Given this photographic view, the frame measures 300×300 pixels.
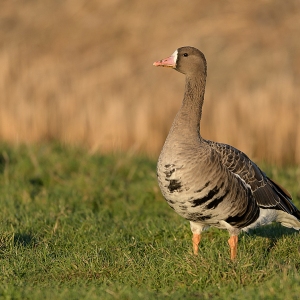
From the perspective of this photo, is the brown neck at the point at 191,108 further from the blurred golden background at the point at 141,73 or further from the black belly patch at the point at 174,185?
the blurred golden background at the point at 141,73

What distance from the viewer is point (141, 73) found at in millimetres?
14672

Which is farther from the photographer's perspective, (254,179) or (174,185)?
(254,179)

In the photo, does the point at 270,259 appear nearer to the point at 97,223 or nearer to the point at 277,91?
the point at 97,223

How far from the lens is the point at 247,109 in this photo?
39.2 feet

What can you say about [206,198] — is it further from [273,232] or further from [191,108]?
[273,232]

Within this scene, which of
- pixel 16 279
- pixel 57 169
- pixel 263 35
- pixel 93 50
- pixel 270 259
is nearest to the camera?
pixel 16 279

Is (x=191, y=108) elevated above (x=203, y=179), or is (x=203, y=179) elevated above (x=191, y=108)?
(x=191, y=108)

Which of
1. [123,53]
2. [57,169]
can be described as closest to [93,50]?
[123,53]

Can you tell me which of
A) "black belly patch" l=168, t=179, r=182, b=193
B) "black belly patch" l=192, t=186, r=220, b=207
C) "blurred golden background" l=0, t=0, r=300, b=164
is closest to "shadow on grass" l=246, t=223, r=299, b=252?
"black belly patch" l=192, t=186, r=220, b=207

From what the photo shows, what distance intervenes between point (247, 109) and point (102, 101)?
3.04 metres

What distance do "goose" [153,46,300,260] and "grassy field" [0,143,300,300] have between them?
1.11 feet

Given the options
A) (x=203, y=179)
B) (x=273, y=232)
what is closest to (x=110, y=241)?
(x=203, y=179)

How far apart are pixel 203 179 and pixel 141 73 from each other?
936cm

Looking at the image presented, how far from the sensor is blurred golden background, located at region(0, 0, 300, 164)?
11906mm
